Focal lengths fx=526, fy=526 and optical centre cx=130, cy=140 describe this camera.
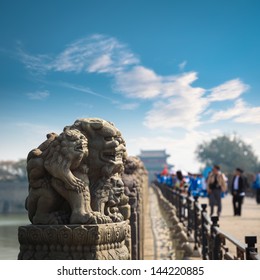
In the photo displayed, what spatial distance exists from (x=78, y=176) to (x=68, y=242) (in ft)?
1.47

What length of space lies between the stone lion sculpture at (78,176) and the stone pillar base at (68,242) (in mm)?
72

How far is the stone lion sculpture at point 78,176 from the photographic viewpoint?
3490mm

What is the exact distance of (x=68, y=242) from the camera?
11.2 feet

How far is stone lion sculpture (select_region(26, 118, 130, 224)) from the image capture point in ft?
11.5

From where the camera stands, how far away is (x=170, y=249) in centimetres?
1051

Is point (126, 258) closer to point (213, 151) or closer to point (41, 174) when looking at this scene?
point (41, 174)

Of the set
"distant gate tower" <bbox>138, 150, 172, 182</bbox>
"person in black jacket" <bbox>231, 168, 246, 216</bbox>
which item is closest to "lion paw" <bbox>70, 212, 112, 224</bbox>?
"person in black jacket" <bbox>231, 168, 246, 216</bbox>

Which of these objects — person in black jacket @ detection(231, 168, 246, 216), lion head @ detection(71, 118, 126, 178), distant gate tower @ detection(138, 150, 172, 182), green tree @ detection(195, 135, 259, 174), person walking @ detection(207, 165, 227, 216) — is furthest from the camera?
distant gate tower @ detection(138, 150, 172, 182)

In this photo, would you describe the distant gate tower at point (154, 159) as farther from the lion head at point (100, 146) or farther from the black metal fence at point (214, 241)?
the lion head at point (100, 146)

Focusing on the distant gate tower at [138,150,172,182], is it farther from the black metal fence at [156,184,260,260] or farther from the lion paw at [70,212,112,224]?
the lion paw at [70,212,112,224]

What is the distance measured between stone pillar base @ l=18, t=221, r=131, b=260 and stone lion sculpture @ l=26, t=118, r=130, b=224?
72 mm

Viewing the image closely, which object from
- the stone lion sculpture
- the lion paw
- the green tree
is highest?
the green tree

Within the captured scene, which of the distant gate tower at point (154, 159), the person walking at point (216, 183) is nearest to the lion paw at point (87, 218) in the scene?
the person walking at point (216, 183)
